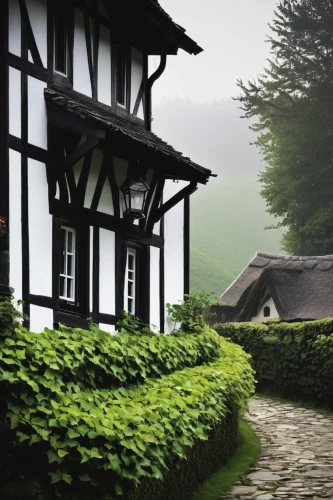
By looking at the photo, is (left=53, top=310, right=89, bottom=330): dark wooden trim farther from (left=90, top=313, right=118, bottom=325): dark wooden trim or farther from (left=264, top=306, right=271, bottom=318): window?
(left=264, top=306, right=271, bottom=318): window

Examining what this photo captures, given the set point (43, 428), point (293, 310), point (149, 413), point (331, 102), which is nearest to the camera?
point (43, 428)

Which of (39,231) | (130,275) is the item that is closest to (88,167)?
(39,231)

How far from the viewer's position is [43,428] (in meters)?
9.98

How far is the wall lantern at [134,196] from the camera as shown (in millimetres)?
15195

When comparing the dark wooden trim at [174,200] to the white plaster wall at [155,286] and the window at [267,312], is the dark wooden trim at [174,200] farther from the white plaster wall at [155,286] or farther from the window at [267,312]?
the window at [267,312]

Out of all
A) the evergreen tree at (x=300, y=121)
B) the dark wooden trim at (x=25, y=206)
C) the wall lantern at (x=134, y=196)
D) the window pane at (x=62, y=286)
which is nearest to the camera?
the dark wooden trim at (x=25, y=206)

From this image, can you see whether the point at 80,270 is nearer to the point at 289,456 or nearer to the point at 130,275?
the point at 130,275

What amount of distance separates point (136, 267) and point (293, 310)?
16.3 metres

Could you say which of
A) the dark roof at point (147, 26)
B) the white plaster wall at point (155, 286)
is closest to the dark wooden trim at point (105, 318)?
the white plaster wall at point (155, 286)

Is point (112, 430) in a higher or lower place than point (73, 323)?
lower

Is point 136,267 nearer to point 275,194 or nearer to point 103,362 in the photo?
point 103,362

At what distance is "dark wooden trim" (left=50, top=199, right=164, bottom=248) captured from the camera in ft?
45.2

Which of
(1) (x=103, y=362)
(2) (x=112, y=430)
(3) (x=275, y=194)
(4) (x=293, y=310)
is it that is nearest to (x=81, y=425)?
(2) (x=112, y=430)

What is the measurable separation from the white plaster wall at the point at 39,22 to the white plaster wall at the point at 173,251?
464 cm
